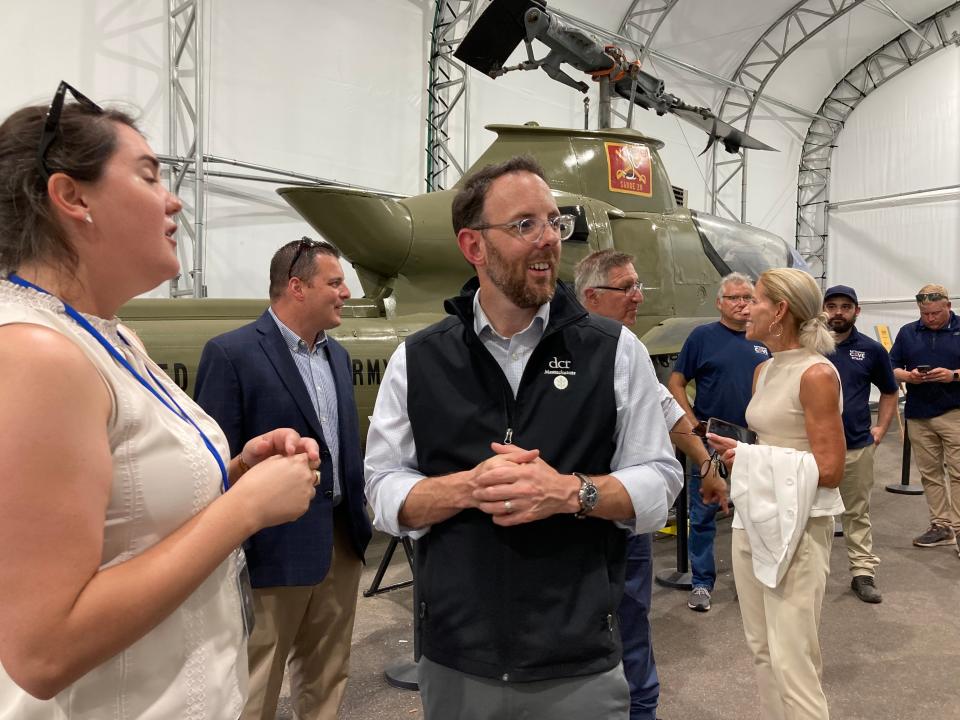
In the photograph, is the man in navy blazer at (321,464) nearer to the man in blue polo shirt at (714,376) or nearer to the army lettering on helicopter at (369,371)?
the army lettering on helicopter at (369,371)

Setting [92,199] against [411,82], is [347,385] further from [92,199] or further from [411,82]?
[411,82]

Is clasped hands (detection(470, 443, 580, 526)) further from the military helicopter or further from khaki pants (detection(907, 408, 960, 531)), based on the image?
khaki pants (detection(907, 408, 960, 531))

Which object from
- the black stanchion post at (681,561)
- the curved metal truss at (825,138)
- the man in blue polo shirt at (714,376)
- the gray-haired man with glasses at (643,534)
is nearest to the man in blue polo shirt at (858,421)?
the man in blue polo shirt at (714,376)

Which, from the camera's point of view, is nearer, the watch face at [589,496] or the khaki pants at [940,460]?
the watch face at [589,496]

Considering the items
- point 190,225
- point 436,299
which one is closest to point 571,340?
point 436,299

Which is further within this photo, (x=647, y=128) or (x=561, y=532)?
(x=647, y=128)

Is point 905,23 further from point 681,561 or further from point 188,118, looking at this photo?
point 681,561

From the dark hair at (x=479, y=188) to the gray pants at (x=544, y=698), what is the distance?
99 centimetres

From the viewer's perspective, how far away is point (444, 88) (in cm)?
1053

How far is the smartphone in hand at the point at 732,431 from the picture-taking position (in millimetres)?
2529

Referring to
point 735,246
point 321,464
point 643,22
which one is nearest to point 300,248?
point 321,464

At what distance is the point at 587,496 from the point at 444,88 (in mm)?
10062

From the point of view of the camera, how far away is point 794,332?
8.36 ft

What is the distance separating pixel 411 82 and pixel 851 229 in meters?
11.2
